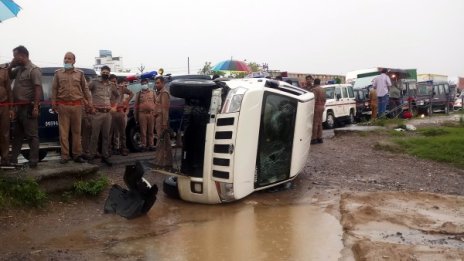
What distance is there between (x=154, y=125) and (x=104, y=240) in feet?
18.0

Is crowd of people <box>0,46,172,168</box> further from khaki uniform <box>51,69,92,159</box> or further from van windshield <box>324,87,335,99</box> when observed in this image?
van windshield <box>324,87,335,99</box>

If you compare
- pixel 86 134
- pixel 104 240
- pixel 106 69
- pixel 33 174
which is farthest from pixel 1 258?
pixel 106 69

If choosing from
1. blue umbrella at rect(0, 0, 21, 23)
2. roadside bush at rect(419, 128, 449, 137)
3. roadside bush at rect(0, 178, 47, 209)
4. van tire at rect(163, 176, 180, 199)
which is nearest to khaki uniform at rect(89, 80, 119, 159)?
van tire at rect(163, 176, 180, 199)

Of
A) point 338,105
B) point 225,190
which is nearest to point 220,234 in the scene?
point 225,190

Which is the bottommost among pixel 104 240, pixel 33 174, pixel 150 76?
pixel 104 240

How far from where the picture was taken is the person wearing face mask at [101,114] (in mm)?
7953

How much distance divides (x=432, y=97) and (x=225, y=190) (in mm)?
21506

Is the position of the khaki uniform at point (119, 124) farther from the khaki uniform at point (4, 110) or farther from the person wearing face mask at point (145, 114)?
the khaki uniform at point (4, 110)

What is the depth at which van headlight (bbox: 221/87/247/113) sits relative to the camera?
18.7ft

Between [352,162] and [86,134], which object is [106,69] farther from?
[352,162]

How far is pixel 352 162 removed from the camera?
889 cm

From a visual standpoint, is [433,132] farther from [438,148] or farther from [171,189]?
[171,189]

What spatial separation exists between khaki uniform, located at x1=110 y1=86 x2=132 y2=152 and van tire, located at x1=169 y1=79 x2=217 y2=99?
3386mm

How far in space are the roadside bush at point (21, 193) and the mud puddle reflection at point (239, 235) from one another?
1.05 m
